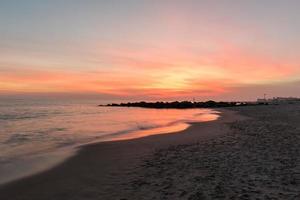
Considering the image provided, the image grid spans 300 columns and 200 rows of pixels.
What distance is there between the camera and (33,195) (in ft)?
32.5

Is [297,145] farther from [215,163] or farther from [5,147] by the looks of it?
[5,147]

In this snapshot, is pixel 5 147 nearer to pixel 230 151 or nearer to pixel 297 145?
pixel 230 151

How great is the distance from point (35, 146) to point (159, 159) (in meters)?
8.53

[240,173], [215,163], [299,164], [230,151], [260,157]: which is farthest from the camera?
[230,151]

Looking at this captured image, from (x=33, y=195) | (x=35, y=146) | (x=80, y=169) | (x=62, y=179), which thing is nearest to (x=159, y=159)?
(x=80, y=169)

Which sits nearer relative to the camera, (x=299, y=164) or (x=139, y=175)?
(x=139, y=175)

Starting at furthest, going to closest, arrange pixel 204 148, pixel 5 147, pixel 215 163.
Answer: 1. pixel 5 147
2. pixel 204 148
3. pixel 215 163

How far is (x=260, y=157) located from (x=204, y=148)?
12.9ft

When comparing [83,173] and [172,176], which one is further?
[83,173]

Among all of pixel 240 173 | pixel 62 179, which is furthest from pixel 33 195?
pixel 240 173

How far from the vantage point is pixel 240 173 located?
12008 millimetres

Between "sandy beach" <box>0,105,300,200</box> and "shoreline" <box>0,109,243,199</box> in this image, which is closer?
"sandy beach" <box>0,105,300,200</box>

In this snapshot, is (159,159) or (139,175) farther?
(159,159)

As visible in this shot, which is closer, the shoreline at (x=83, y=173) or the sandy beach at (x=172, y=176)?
the sandy beach at (x=172, y=176)
